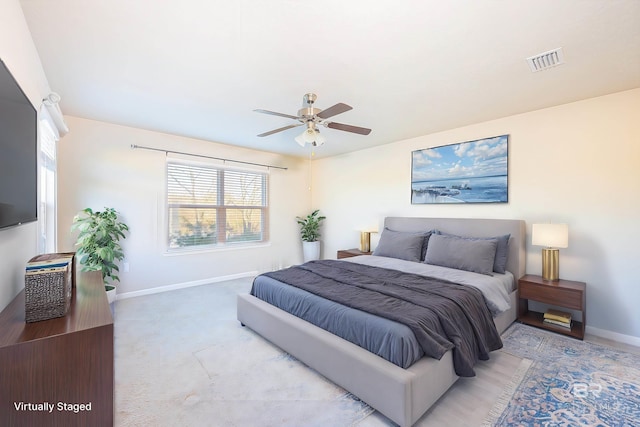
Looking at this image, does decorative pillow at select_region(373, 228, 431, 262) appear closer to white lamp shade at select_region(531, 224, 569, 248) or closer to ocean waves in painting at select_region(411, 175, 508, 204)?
ocean waves in painting at select_region(411, 175, 508, 204)

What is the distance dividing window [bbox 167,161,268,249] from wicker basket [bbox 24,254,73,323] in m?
3.27

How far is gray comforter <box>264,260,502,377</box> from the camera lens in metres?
1.93

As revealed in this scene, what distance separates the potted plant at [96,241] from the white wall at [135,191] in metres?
0.30

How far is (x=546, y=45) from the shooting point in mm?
2037

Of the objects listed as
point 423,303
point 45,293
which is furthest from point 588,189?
point 45,293

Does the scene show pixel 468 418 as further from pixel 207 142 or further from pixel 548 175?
pixel 207 142

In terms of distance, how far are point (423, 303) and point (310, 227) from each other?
156 inches

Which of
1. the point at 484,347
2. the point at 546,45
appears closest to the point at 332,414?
the point at 484,347

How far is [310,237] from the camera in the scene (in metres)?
5.96

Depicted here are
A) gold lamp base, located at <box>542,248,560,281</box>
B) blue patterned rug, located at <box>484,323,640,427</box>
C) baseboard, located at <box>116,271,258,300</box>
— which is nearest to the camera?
blue patterned rug, located at <box>484,323,640,427</box>

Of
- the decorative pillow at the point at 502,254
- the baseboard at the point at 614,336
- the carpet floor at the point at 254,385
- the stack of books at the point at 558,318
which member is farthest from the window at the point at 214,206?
the baseboard at the point at 614,336

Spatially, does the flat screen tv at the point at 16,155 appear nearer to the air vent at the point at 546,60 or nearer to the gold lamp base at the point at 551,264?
the air vent at the point at 546,60

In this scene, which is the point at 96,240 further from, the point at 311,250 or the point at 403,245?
the point at 403,245

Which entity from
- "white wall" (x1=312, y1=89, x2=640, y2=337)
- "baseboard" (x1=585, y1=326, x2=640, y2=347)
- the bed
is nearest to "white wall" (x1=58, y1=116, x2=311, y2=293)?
the bed
